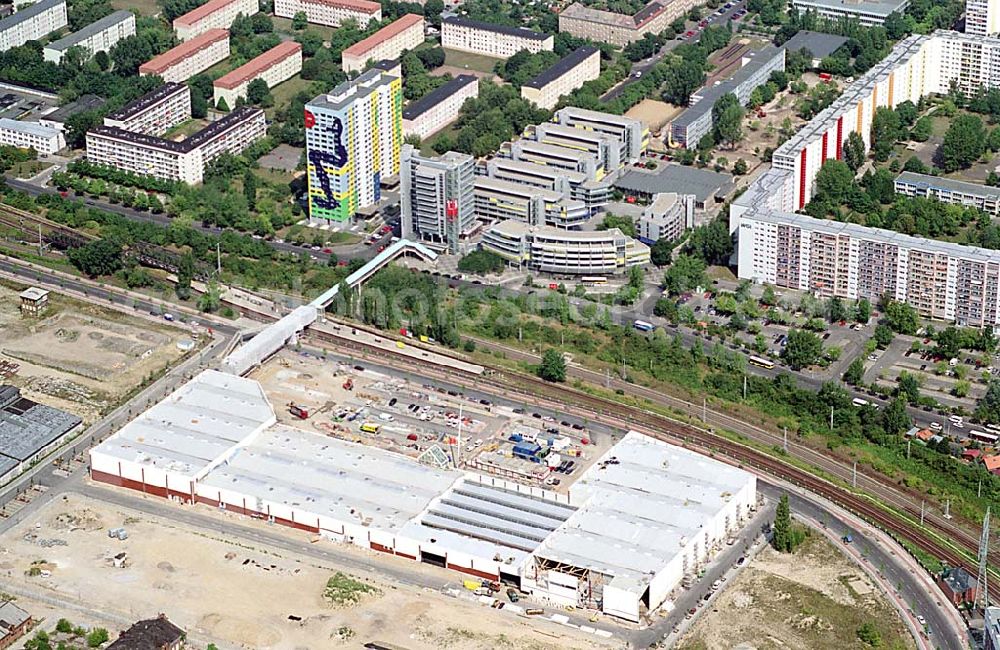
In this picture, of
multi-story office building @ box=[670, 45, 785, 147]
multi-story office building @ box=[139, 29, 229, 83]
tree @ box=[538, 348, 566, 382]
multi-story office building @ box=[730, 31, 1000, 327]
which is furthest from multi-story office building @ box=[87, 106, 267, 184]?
multi-story office building @ box=[730, 31, 1000, 327]

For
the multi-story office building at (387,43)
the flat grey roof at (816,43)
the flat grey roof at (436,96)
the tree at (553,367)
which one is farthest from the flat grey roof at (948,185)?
the multi-story office building at (387,43)

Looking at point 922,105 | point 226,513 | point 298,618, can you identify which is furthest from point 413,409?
point 922,105

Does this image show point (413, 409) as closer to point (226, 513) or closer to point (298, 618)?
point (226, 513)

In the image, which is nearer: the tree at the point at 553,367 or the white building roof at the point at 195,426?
the white building roof at the point at 195,426

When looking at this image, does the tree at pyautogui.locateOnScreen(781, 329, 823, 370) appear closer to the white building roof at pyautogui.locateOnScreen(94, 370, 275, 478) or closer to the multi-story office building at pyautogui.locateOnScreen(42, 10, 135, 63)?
the white building roof at pyautogui.locateOnScreen(94, 370, 275, 478)

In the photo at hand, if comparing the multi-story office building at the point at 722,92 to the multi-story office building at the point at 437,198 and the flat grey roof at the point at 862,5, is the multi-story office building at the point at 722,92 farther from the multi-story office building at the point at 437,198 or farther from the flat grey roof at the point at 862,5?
the multi-story office building at the point at 437,198

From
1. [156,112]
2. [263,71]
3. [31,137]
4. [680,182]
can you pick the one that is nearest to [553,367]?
[680,182]
